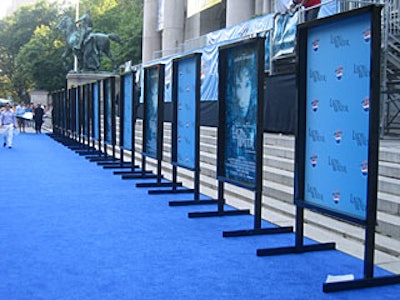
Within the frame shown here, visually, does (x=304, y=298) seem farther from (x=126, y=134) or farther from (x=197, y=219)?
(x=126, y=134)

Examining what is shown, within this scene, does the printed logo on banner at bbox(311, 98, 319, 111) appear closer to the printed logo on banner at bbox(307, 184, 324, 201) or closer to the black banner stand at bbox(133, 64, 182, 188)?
the printed logo on banner at bbox(307, 184, 324, 201)

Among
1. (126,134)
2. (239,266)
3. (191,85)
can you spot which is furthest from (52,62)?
(239,266)

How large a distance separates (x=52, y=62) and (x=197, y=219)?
209 ft

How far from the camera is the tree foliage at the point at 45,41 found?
62.3m

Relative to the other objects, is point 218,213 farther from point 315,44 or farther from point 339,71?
point 339,71

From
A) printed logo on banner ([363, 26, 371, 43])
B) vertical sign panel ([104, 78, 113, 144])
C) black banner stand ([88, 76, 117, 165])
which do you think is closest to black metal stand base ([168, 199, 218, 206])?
printed logo on banner ([363, 26, 371, 43])

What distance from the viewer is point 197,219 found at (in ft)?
28.5

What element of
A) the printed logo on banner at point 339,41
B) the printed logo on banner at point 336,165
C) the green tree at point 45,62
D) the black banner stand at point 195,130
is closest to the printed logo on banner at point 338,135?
the printed logo on banner at point 336,165

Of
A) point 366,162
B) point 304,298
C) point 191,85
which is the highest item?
point 191,85

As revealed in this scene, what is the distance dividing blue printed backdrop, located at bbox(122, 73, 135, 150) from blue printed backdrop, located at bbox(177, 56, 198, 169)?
3.87 metres

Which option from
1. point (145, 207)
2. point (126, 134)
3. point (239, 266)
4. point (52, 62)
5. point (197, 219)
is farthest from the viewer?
point (52, 62)

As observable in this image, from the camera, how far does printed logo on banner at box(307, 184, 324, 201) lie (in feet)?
20.0

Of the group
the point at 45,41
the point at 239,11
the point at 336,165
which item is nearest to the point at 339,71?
the point at 336,165

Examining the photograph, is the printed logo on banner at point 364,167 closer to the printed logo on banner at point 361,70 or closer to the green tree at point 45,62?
the printed logo on banner at point 361,70
